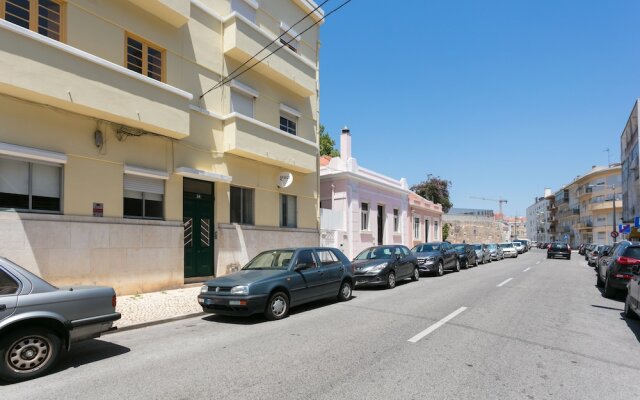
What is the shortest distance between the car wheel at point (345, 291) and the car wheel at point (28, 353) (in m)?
6.89

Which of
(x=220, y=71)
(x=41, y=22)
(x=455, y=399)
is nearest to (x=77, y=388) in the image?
(x=455, y=399)

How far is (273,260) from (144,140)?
5.47 meters

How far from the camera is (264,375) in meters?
5.09

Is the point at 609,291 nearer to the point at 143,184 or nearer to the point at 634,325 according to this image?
the point at 634,325

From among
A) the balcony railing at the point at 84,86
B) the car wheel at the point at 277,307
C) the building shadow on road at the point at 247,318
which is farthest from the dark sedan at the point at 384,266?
the balcony railing at the point at 84,86

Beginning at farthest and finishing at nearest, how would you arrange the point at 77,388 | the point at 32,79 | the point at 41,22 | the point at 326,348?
the point at 41,22, the point at 32,79, the point at 326,348, the point at 77,388

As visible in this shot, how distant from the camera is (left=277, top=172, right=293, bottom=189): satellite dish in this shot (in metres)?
16.8

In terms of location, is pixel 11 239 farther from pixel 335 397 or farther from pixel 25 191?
pixel 335 397

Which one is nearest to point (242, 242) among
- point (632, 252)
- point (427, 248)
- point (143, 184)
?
point (143, 184)

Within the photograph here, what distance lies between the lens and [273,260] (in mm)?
10000

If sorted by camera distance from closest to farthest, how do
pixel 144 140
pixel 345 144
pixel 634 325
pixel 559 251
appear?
pixel 634 325, pixel 144 140, pixel 345 144, pixel 559 251

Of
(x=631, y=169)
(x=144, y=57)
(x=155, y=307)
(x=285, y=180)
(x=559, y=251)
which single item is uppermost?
(x=631, y=169)

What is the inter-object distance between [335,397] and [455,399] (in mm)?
1249

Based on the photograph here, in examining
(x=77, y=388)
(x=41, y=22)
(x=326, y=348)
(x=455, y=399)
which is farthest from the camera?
(x=41, y=22)
